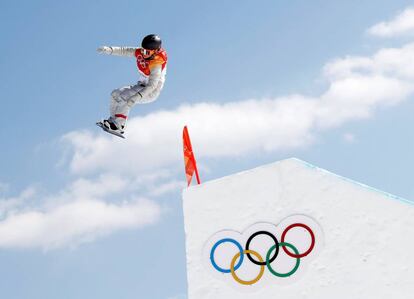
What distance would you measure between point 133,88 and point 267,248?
533 cm

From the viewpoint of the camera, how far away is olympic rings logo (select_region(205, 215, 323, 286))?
6.62 m

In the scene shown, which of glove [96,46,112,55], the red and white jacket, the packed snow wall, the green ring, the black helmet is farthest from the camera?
glove [96,46,112,55]

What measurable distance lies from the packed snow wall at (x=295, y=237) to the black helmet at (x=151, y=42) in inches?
164

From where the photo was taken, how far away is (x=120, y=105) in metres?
11.1

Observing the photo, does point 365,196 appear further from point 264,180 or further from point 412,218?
point 264,180

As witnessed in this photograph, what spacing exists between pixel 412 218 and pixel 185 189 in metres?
2.68

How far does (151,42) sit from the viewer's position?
10641mm

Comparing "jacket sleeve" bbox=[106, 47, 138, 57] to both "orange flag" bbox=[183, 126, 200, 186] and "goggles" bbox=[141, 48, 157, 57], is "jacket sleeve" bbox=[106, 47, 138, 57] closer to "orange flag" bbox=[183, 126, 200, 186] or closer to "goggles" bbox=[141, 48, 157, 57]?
"goggles" bbox=[141, 48, 157, 57]

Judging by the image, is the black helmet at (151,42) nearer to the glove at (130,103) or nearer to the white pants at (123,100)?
the white pants at (123,100)

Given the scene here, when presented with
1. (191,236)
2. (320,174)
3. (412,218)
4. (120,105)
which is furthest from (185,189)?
(120,105)

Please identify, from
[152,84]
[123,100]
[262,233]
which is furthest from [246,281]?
[123,100]

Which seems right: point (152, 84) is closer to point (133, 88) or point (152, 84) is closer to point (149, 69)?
point (149, 69)

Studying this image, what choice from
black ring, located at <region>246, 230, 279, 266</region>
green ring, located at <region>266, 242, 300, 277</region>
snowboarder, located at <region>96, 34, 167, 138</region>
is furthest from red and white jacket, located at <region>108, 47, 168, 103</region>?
green ring, located at <region>266, 242, 300, 277</region>

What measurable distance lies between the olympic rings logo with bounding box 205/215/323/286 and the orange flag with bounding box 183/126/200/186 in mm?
1523
